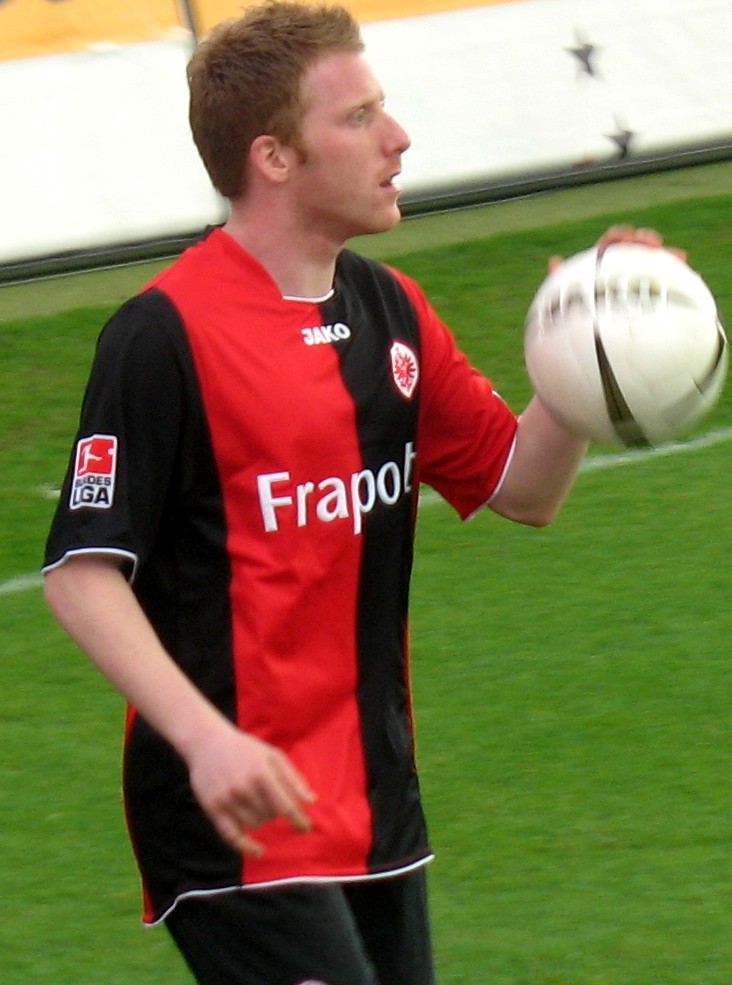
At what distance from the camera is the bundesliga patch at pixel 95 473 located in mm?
2928

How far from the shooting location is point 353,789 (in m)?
3.15

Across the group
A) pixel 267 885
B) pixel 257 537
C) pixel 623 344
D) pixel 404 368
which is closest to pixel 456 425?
pixel 404 368

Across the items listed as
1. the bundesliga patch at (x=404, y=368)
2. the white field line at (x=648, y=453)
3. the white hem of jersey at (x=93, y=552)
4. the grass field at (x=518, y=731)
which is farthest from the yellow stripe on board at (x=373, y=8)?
the white hem of jersey at (x=93, y=552)

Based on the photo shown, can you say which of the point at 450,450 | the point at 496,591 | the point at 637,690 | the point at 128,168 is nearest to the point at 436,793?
the point at 637,690

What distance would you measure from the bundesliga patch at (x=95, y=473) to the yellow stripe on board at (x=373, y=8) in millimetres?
6879

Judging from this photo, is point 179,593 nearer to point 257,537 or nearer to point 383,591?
point 257,537

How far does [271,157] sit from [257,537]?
563 millimetres

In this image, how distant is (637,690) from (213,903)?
302 cm

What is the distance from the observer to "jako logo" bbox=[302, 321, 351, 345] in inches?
125

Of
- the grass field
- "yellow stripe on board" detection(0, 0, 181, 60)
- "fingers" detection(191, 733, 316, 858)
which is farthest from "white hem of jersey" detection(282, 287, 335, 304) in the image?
"yellow stripe on board" detection(0, 0, 181, 60)

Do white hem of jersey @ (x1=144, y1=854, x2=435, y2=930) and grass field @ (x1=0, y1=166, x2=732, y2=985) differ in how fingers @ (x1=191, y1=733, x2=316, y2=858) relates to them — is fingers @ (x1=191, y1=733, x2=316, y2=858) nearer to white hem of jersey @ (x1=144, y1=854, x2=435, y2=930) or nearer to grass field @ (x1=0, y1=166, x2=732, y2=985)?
white hem of jersey @ (x1=144, y1=854, x2=435, y2=930)

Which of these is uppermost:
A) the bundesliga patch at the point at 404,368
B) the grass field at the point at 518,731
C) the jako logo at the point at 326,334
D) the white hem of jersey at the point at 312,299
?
the white hem of jersey at the point at 312,299

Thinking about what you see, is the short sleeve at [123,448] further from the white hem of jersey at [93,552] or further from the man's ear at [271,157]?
the man's ear at [271,157]

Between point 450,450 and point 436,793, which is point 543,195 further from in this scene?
point 450,450
